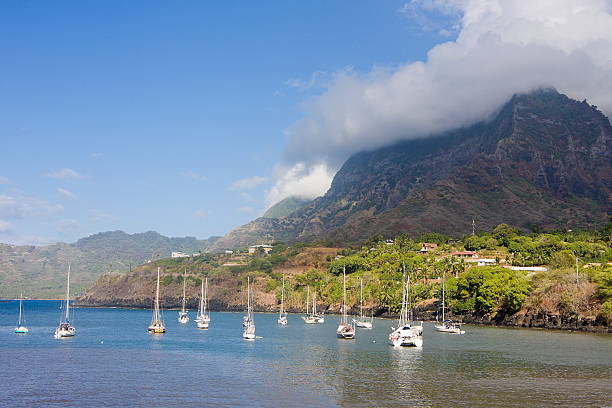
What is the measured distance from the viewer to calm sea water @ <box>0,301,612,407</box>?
57.5 meters

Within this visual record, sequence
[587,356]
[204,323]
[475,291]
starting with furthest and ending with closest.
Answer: [475,291] → [204,323] → [587,356]

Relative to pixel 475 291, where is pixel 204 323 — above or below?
below

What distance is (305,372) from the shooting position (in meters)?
74.8

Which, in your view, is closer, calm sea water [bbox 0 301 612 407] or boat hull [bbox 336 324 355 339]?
calm sea water [bbox 0 301 612 407]

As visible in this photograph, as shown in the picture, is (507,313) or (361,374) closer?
(361,374)

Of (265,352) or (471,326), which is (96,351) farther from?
(471,326)

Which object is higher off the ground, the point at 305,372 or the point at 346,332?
the point at 346,332

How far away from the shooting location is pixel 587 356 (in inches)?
3521

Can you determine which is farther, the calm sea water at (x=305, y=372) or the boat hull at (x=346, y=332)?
the boat hull at (x=346, y=332)

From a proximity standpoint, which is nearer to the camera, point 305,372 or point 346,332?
point 305,372

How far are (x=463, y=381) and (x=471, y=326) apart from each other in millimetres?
98163

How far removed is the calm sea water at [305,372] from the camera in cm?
5753

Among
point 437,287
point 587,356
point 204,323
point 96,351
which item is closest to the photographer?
point 587,356

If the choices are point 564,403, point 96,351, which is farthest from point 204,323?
point 564,403
